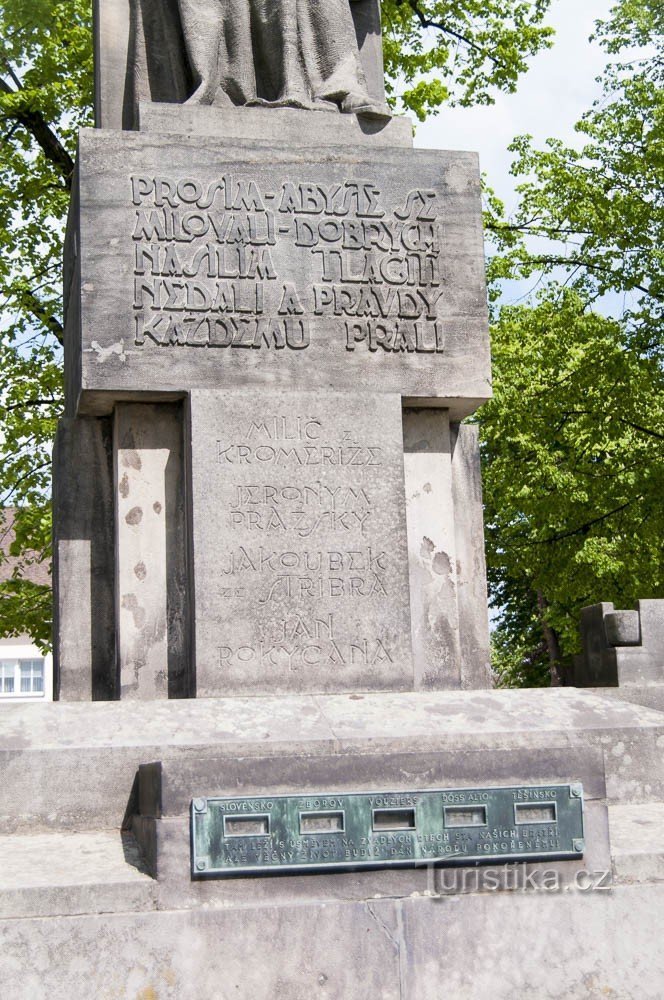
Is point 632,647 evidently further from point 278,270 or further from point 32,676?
point 32,676

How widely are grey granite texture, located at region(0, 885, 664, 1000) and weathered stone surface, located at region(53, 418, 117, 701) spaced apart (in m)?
2.16

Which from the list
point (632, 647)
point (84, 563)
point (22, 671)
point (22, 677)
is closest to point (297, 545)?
point (84, 563)

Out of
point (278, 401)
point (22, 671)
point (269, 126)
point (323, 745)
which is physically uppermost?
point (269, 126)

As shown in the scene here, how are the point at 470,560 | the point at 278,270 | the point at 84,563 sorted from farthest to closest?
the point at 470,560
the point at 84,563
the point at 278,270

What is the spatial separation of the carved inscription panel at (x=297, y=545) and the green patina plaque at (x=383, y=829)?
140cm

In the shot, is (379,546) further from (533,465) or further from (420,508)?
(533,465)

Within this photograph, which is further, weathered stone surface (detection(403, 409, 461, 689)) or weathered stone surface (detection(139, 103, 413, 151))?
weathered stone surface (detection(139, 103, 413, 151))

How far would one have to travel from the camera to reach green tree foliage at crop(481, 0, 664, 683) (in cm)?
1536

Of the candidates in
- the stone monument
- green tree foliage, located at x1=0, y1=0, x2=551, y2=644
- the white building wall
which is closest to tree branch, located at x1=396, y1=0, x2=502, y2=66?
green tree foliage, located at x1=0, y1=0, x2=551, y2=644

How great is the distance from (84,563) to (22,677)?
3255cm

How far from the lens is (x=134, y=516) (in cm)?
599

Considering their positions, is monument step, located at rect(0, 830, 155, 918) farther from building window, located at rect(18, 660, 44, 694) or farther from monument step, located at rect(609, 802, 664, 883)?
building window, located at rect(18, 660, 44, 694)

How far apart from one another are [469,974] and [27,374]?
43.1 ft

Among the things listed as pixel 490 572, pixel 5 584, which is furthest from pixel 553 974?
pixel 490 572
